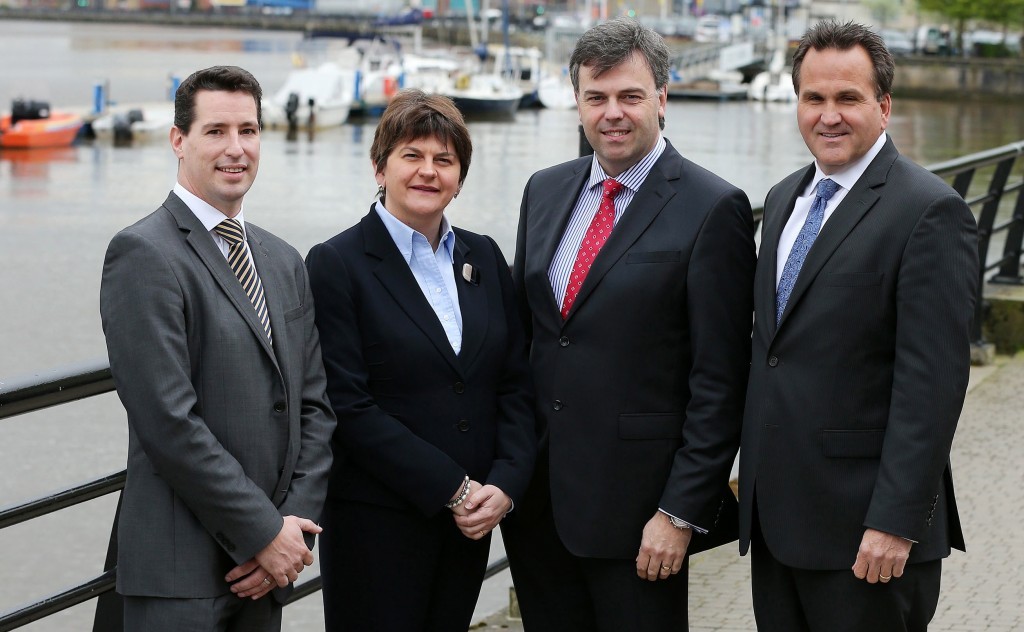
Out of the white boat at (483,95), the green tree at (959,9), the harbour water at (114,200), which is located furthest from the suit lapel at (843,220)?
the green tree at (959,9)

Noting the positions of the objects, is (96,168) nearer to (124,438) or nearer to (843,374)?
(124,438)

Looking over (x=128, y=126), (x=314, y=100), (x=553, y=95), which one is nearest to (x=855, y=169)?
(x=128, y=126)

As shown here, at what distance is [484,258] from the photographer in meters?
3.35

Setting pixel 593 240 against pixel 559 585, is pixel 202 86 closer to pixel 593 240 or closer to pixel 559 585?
pixel 593 240

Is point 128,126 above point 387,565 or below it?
below

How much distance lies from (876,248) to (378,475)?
48.4 inches

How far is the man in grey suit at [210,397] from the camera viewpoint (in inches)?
104

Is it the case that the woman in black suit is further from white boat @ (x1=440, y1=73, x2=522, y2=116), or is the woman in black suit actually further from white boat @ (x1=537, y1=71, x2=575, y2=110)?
white boat @ (x1=537, y1=71, x2=575, y2=110)

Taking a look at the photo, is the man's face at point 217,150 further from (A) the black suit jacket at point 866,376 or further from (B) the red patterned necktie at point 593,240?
(A) the black suit jacket at point 866,376

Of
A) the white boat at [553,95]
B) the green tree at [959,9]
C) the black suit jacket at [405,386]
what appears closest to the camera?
the black suit jacket at [405,386]

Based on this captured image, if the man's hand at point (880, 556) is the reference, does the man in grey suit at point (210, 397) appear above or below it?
above

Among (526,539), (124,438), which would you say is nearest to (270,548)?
(526,539)

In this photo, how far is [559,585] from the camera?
3426 mm

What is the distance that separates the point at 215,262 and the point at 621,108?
40.5 inches
